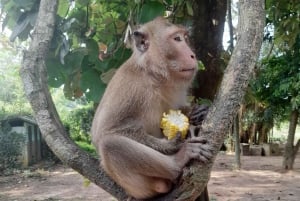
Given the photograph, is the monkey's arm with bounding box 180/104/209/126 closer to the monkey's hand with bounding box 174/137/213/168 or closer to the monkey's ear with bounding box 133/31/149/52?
the monkey's hand with bounding box 174/137/213/168

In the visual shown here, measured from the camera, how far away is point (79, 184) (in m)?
14.7

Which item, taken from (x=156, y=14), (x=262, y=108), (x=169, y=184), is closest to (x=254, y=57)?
(x=169, y=184)

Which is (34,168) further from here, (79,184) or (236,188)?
(236,188)

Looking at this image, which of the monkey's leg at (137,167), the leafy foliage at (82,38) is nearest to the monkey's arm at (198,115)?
the monkey's leg at (137,167)

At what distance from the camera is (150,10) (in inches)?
123

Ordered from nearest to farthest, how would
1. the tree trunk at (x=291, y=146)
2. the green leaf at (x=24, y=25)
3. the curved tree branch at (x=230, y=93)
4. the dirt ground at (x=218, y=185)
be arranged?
the curved tree branch at (x=230, y=93)
the green leaf at (x=24, y=25)
the dirt ground at (x=218, y=185)
the tree trunk at (x=291, y=146)

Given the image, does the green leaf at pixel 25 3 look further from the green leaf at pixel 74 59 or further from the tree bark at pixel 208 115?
the tree bark at pixel 208 115

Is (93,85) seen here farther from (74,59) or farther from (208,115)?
(208,115)

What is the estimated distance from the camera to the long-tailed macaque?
7.97 feet

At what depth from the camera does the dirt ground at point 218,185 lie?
1180 cm

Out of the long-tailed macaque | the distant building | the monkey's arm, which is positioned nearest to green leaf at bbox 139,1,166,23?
the long-tailed macaque

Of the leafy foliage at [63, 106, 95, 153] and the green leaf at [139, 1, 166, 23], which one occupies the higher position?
the green leaf at [139, 1, 166, 23]

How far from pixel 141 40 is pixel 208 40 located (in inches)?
40.1

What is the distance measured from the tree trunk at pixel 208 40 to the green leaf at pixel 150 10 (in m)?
0.58
